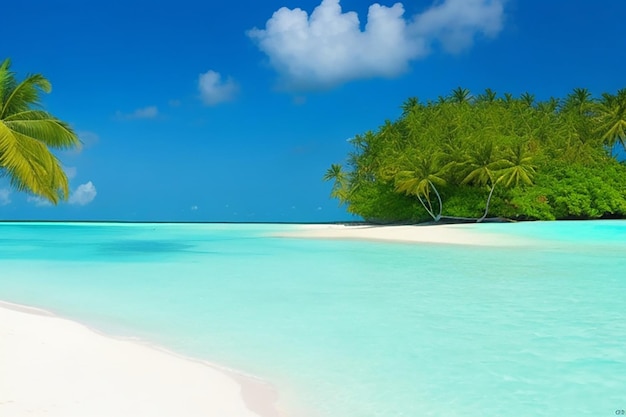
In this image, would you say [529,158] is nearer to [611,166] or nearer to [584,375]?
[611,166]

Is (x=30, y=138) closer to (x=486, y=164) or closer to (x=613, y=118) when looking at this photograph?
(x=486, y=164)

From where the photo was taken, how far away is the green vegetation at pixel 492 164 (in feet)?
79.2

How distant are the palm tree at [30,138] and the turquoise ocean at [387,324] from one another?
169cm

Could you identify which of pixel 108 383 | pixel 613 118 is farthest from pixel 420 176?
pixel 108 383

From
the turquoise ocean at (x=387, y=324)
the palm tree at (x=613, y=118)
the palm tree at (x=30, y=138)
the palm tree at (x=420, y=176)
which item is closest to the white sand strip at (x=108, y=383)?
the turquoise ocean at (x=387, y=324)

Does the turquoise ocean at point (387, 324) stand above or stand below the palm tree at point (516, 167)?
below

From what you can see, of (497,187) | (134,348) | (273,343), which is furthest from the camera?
(497,187)

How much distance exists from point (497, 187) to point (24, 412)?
25.0 meters

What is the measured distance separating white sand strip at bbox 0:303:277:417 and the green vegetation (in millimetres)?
21907

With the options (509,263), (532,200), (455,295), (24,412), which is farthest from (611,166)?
(24,412)

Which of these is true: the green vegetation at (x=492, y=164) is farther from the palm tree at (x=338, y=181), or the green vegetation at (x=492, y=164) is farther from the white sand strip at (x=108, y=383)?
the white sand strip at (x=108, y=383)

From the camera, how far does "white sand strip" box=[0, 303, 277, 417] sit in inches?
85.0

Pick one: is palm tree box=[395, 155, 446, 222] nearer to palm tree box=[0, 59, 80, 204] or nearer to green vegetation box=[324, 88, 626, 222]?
green vegetation box=[324, 88, 626, 222]

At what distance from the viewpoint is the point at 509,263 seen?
8453mm
